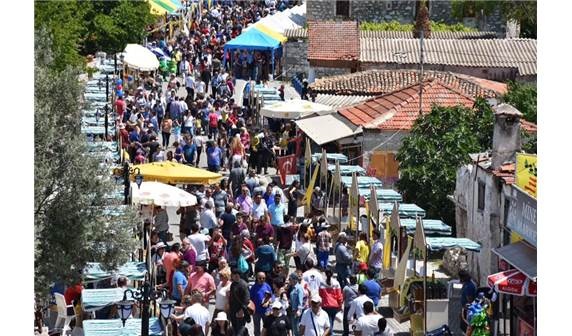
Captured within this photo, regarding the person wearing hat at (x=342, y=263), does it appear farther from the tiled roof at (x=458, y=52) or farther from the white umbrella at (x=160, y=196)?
the tiled roof at (x=458, y=52)

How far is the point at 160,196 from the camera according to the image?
28.2m

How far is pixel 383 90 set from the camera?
4225 centimetres

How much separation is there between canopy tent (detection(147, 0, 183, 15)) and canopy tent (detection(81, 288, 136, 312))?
3905 cm

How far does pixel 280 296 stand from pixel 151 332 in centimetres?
338

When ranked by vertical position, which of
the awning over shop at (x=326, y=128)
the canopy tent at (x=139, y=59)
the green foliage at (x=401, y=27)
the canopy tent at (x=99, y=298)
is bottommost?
the canopy tent at (x=99, y=298)

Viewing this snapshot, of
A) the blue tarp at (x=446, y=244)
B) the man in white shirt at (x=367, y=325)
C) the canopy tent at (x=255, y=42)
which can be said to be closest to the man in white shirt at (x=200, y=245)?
the blue tarp at (x=446, y=244)

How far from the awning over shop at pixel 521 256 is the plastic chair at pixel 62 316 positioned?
19.3 feet

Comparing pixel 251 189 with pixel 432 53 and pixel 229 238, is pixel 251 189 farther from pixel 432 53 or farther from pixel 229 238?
pixel 432 53

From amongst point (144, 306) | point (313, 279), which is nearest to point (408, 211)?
point (313, 279)

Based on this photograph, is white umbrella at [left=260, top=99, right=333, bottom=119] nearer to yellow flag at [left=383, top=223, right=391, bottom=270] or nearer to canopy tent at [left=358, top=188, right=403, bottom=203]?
canopy tent at [left=358, top=188, right=403, bottom=203]

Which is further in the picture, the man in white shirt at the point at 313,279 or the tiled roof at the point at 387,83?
the tiled roof at the point at 387,83

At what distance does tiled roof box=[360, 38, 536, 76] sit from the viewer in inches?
1946

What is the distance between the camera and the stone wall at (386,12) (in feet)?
218

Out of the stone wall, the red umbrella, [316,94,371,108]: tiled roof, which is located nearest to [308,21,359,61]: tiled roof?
[316,94,371,108]: tiled roof
